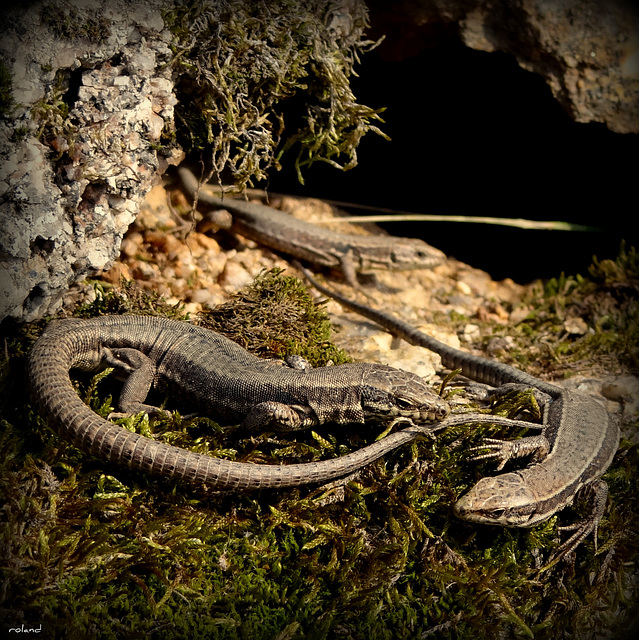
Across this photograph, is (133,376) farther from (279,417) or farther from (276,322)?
(276,322)

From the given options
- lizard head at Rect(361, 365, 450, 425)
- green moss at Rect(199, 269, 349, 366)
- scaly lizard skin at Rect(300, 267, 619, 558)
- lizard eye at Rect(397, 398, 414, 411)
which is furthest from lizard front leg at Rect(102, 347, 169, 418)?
scaly lizard skin at Rect(300, 267, 619, 558)

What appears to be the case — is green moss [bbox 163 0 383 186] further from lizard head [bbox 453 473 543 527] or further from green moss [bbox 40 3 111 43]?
lizard head [bbox 453 473 543 527]

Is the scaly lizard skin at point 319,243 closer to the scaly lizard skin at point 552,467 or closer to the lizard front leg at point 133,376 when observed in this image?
the scaly lizard skin at point 552,467

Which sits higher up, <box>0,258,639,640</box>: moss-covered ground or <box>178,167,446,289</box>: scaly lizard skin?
<box>178,167,446,289</box>: scaly lizard skin

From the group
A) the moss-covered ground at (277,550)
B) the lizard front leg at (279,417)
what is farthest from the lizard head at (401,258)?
the lizard front leg at (279,417)

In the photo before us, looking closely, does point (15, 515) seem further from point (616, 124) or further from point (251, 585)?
point (616, 124)

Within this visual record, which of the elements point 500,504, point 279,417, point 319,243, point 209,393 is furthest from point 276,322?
point 500,504

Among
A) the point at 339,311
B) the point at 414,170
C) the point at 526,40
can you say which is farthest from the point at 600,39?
the point at 339,311
